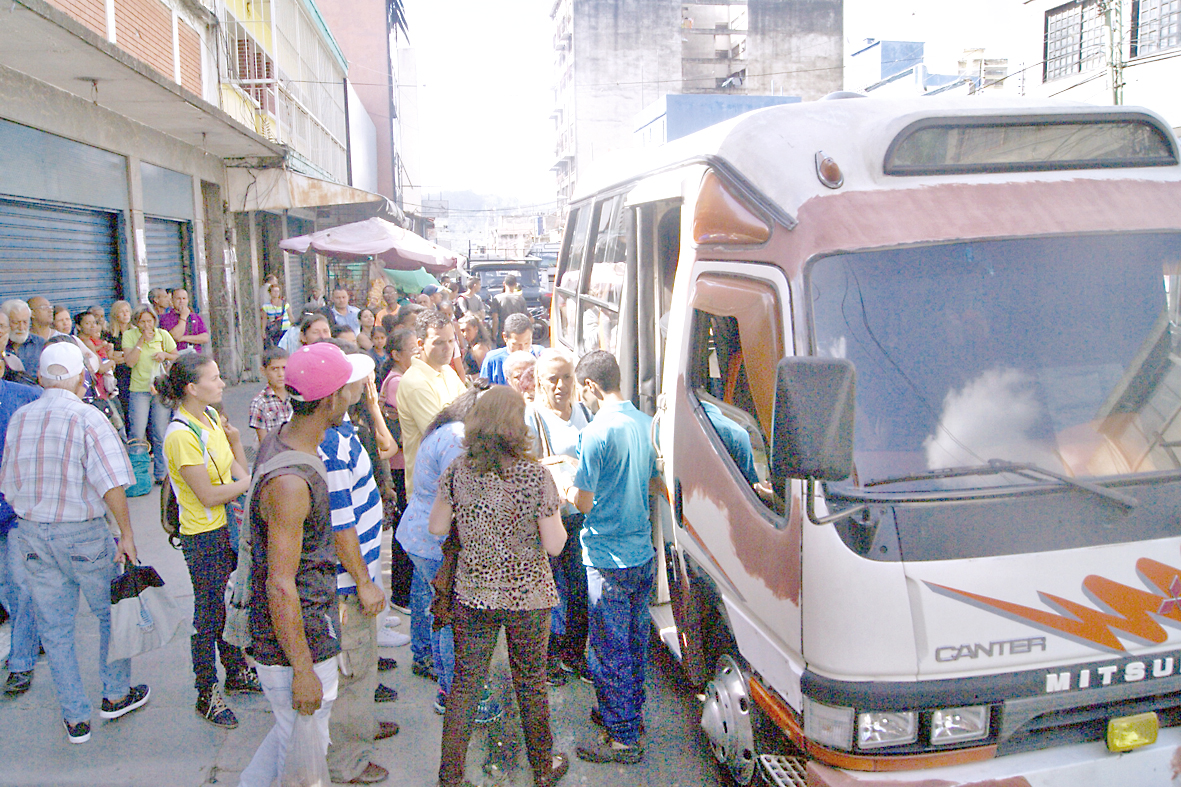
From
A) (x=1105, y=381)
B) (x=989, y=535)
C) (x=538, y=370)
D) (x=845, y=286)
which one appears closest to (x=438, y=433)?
(x=538, y=370)

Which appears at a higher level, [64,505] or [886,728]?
[64,505]

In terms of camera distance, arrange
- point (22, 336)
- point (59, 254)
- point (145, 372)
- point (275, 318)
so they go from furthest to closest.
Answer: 1. point (275, 318)
2. point (59, 254)
3. point (145, 372)
4. point (22, 336)

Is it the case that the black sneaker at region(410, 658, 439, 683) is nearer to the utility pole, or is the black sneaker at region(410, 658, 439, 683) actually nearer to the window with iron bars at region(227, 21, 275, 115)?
the window with iron bars at region(227, 21, 275, 115)

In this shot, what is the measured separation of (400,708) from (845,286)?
3038 mm

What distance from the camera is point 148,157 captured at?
1089cm

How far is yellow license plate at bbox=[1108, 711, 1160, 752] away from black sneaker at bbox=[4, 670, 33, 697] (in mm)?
4778

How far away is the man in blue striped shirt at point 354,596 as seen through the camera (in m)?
3.27

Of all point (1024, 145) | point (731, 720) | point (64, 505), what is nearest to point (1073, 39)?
point (1024, 145)

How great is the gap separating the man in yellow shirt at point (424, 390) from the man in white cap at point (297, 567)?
5.85 ft

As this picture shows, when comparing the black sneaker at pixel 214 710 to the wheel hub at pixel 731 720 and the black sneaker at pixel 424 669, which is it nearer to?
the black sneaker at pixel 424 669

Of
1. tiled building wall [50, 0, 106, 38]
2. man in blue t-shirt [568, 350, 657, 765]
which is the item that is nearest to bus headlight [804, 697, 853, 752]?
man in blue t-shirt [568, 350, 657, 765]

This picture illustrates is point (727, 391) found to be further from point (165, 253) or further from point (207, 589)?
point (165, 253)

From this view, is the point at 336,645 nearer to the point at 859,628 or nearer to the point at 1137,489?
the point at 859,628

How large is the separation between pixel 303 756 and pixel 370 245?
1069 centimetres
